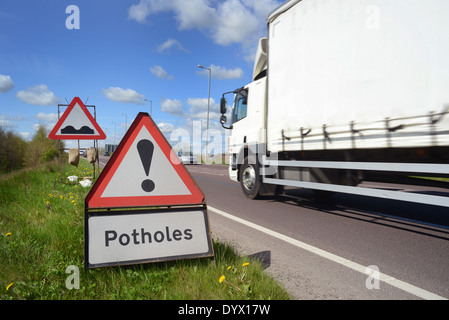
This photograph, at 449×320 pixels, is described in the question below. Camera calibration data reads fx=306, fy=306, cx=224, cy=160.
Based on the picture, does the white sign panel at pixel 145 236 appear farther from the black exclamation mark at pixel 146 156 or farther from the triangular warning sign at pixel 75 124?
the triangular warning sign at pixel 75 124

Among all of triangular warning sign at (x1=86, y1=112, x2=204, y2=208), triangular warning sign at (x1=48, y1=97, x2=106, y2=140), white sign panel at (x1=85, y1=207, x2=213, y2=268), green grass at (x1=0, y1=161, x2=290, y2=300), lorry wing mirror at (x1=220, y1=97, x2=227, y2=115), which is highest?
lorry wing mirror at (x1=220, y1=97, x2=227, y2=115)

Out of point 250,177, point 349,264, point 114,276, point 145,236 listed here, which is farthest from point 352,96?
point 114,276

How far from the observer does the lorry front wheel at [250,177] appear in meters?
7.05

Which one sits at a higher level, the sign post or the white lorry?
the white lorry

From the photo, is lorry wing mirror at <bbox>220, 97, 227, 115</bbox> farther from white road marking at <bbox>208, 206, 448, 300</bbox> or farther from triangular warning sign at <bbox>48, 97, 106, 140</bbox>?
white road marking at <bbox>208, 206, 448, 300</bbox>

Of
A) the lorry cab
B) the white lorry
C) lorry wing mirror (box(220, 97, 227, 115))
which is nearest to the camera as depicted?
the white lorry

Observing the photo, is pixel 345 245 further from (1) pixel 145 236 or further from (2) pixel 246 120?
(2) pixel 246 120

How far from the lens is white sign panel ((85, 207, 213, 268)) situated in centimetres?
217

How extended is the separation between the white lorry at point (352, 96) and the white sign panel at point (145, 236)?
8.93 ft

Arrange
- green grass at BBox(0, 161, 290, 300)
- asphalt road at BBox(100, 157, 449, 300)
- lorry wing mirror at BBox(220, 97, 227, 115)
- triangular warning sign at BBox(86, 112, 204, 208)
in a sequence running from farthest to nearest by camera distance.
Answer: lorry wing mirror at BBox(220, 97, 227, 115), asphalt road at BBox(100, 157, 449, 300), triangular warning sign at BBox(86, 112, 204, 208), green grass at BBox(0, 161, 290, 300)

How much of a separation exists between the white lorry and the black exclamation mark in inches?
120

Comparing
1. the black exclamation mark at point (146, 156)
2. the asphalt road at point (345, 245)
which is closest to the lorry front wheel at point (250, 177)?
the asphalt road at point (345, 245)

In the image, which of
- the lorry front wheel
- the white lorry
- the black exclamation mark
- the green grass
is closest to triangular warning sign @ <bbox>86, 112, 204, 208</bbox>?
the black exclamation mark

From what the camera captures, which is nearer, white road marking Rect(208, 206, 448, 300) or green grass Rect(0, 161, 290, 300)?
green grass Rect(0, 161, 290, 300)
